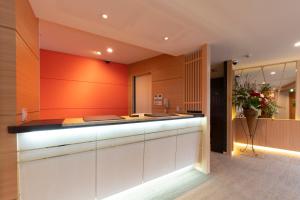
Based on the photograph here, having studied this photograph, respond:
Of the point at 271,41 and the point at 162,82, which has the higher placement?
the point at 271,41

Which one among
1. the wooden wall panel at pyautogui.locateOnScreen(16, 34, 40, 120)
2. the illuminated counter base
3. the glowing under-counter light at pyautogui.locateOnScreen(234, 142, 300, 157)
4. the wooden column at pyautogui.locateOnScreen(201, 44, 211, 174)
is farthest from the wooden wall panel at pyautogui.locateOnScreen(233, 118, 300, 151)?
the wooden wall panel at pyautogui.locateOnScreen(16, 34, 40, 120)

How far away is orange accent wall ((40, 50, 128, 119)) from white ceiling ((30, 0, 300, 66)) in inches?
79.8

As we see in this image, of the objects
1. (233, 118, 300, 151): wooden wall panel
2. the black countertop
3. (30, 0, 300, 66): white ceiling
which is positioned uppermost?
(30, 0, 300, 66): white ceiling

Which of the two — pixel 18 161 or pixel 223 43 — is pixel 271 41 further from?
pixel 18 161

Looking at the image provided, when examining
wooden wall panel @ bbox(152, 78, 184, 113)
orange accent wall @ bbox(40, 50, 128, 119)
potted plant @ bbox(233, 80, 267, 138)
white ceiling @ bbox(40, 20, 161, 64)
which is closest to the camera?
white ceiling @ bbox(40, 20, 161, 64)

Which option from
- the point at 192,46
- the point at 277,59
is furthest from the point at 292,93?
the point at 192,46

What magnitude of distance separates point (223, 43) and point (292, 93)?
3.21m

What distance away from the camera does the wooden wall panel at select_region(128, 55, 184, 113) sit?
3.93 metres

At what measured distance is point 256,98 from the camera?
428cm

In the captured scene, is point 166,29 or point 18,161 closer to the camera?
point 18,161

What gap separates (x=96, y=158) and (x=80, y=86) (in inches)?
119

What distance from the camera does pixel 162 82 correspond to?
436cm

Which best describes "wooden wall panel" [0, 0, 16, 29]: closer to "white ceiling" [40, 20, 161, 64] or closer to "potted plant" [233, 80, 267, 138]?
"white ceiling" [40, 20, 161, 64]

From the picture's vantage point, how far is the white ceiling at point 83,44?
297cm
